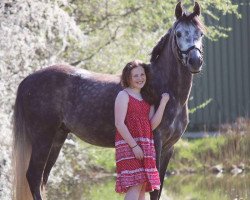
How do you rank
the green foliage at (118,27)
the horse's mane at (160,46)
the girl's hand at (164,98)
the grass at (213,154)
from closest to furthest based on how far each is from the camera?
1. the girl's hand at (164,98)
2. the horse's mane at (160,46)
3. the green foliage at (118,27)
4. the grass at (213,154)

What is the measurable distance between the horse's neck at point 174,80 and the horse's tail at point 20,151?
156cm

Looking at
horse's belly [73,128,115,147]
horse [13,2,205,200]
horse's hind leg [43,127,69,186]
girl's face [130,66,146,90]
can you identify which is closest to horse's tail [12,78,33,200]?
horse [13,2,205,200]

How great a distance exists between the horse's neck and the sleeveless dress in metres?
0.50

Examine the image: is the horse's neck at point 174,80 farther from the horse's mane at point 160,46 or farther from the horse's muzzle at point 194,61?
the horse's muzzle at point 194,61

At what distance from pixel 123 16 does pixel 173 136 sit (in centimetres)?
624

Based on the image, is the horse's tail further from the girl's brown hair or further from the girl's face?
the girl's face

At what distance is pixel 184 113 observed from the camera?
7.35 meters

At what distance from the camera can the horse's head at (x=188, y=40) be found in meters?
6.82

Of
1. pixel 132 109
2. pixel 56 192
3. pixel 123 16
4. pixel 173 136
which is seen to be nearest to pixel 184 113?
pixel 173 136

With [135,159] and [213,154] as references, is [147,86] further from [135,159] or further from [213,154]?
[213,154]

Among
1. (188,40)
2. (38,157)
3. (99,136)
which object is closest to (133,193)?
(99,136)

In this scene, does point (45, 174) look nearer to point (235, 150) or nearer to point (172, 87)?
point (172, 87)

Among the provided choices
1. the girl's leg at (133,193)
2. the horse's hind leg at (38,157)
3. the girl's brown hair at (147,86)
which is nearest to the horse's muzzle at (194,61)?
the girl's brown hair at (147,86)

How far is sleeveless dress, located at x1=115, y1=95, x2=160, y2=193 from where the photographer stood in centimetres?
675
